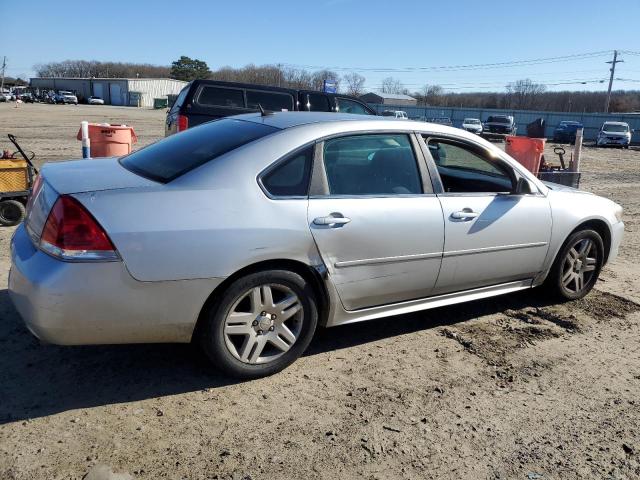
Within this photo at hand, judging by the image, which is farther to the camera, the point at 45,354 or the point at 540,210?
the point at 540,210

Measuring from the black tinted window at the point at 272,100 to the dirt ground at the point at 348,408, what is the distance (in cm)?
743

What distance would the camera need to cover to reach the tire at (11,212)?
21.5 feet

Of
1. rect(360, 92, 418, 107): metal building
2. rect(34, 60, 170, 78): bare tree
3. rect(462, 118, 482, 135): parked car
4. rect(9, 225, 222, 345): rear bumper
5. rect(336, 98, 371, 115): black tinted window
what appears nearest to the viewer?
rect(9, 225, 222, 345): rear bumper

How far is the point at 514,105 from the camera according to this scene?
113875mm

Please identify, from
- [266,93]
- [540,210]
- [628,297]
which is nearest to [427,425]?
[540,210]

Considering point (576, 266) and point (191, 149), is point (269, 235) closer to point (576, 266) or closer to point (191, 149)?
point (191, 149)

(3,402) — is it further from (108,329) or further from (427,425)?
(427,425)

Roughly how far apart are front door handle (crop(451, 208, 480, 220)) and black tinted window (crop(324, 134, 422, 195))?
31 cm

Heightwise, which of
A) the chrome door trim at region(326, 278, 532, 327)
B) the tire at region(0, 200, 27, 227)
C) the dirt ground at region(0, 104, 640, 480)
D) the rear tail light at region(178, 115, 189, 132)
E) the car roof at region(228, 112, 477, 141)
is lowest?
the dirt ground at region(0, 104, 640, 480)

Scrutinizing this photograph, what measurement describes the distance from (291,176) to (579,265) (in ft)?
9.57

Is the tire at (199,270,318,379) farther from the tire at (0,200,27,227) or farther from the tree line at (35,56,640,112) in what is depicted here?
the tree line at (35,56,640,112)

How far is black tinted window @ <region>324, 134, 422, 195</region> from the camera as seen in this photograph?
11.5 ft

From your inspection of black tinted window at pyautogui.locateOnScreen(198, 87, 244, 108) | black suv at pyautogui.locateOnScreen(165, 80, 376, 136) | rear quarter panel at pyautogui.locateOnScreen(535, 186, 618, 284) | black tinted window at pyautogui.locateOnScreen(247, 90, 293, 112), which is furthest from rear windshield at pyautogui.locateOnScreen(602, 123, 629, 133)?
rear quarter panel at pyautogui.locateOnScreen(535, 186, 618, 284)

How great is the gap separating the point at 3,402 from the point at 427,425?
7.42ft
